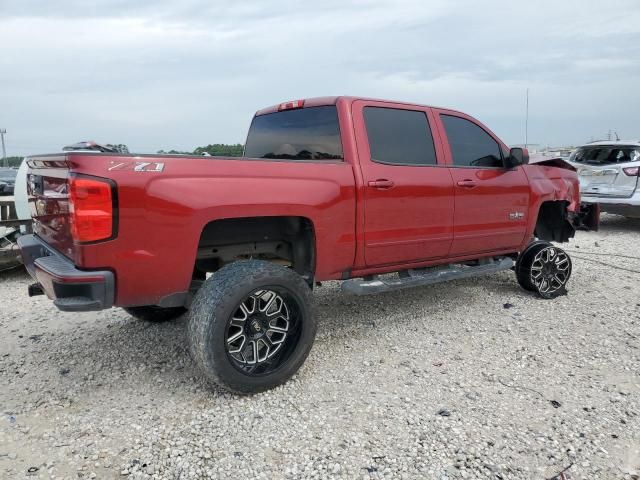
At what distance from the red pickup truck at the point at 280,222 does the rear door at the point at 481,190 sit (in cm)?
2

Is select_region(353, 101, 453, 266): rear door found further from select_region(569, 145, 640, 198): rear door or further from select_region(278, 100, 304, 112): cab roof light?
select_region(569, 145, 640, 198): rear door

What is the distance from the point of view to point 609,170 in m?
9.32

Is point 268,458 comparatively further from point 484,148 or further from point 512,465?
point 484,148

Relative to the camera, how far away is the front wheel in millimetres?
2928

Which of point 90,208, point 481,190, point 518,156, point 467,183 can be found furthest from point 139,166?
point 518,156

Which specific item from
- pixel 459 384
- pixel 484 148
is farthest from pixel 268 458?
pixel 484 148

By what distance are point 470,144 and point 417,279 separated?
1.48 meters

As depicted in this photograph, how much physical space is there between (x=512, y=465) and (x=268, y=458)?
1222 mm

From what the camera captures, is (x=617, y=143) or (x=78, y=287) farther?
(x=617, y=143)

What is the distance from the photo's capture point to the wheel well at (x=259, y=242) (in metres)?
3.42

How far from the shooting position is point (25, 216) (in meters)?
6.07

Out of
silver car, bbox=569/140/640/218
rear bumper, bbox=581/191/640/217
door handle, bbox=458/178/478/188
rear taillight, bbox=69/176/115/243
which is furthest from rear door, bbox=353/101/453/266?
silver car, bbox=569/140/640/218

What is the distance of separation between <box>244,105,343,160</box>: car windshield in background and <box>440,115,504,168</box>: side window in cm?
123

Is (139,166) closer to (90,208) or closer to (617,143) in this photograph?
(90,208)
